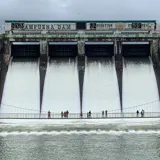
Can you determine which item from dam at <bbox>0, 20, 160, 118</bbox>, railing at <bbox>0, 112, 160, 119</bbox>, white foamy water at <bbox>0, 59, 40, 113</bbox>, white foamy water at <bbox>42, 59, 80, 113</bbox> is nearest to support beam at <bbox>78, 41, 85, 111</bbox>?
dam at <bbox>0, 20, 160, 118</bbox>

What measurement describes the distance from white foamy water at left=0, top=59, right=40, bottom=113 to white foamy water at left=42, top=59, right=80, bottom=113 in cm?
124

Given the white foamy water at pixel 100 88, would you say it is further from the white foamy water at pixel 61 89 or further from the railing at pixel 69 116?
the white foamy water at pixel 61 89

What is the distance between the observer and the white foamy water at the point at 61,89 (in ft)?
155

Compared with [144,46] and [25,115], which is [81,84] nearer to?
[25,115]

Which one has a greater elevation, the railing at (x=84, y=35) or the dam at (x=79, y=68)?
the railing at (x=84, y=35)

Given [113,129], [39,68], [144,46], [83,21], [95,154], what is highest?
[83,21]

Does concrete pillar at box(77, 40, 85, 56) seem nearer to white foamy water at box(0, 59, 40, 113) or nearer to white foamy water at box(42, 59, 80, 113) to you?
white foamy water at box(42, 59, 80, 113)

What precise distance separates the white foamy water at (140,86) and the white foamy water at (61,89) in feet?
19.7

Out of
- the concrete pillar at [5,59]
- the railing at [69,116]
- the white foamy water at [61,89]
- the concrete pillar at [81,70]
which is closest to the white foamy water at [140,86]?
the railing at [69,116]

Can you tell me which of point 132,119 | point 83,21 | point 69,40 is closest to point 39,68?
point 69,40

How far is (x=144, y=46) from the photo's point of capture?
54.2 metres

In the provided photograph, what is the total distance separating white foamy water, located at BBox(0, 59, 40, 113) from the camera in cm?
4731

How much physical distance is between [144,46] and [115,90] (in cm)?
934

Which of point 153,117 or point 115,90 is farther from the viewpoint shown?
point 115,90
